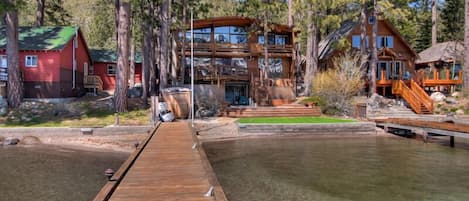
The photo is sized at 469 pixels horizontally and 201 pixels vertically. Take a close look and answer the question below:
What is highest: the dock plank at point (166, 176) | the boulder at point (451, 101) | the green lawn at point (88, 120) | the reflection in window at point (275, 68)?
the reflection in window at point (275, 68)

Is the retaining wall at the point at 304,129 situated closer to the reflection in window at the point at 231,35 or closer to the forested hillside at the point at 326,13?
the forested hillside at the point at 326,13

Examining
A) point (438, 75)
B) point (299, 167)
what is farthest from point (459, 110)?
point (299, 167)

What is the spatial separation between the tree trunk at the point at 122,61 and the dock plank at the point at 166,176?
1140cm

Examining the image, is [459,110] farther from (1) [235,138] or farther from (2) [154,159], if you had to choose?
(2) [154,159]

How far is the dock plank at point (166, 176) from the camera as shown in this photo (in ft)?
23.5

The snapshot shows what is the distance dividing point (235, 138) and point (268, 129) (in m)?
1.90

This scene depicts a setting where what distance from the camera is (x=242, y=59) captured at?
3444 centimetres

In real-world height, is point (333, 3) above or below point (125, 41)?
above

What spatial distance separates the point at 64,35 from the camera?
29938 mm

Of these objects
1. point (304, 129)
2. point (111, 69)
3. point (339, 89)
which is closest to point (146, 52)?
point (111, 69)

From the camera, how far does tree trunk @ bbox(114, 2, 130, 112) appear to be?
23.9 meters

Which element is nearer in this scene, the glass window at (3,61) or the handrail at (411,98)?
the glass window at (3,61)

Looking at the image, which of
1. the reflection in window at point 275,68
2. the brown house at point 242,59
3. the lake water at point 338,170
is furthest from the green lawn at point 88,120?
the reflection in window at point 275,68

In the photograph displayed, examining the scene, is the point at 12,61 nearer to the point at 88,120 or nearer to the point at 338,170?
the point at 88,120
